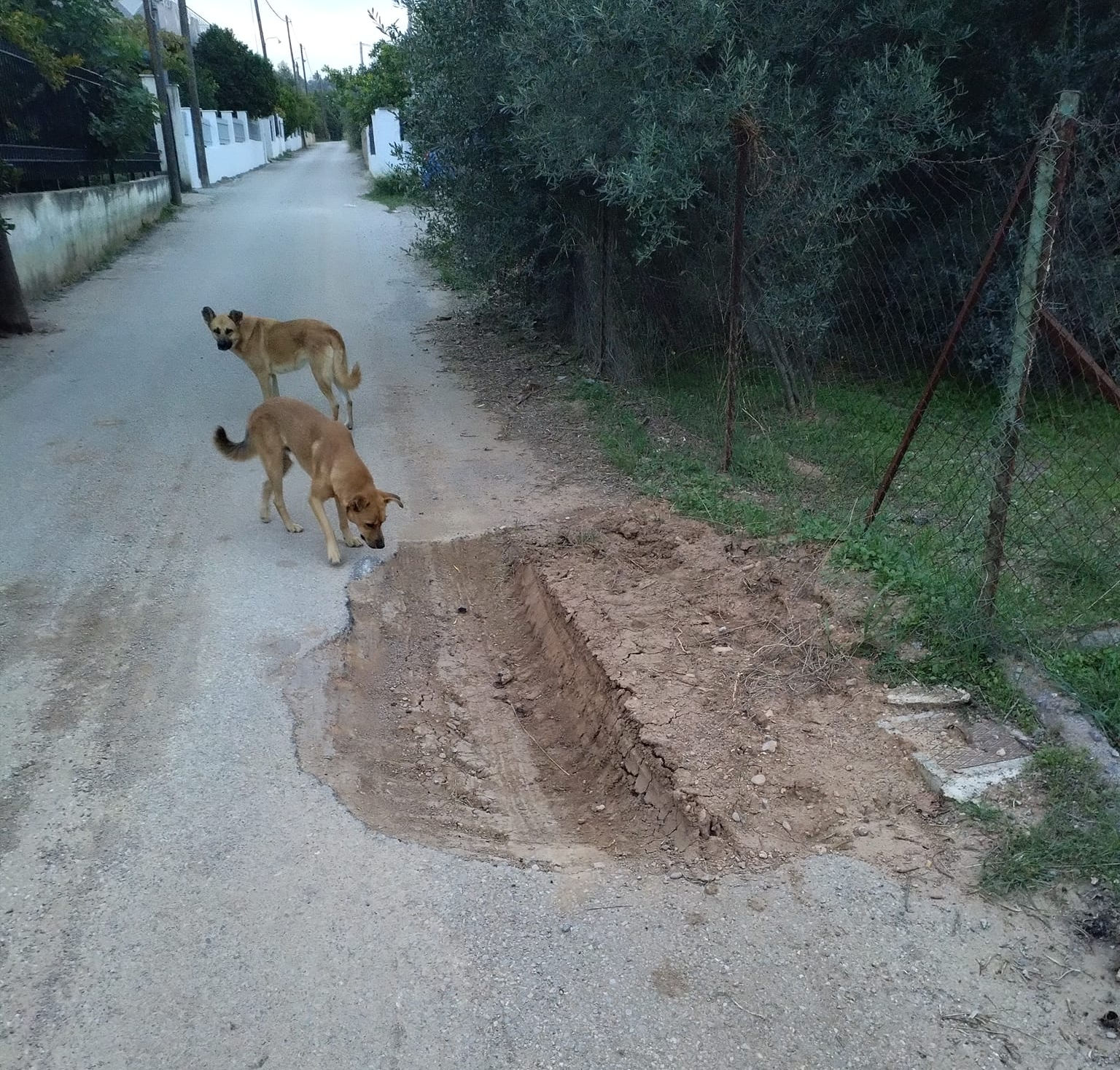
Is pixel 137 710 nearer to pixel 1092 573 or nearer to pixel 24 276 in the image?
pixel 1092 573

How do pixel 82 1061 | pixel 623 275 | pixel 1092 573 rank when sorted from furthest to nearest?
pixel 623 275 → pixel 1092 573 → pixel 82 1061

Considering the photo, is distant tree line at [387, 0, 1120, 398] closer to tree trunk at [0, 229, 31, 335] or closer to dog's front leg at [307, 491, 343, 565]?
dog's front leg at [307, 491, 343, 565]

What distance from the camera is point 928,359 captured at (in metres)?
8.70

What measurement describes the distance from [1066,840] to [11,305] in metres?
12.1

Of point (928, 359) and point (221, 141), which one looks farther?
point (221, 141)

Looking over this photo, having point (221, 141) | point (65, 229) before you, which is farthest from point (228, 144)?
point (65, 229)

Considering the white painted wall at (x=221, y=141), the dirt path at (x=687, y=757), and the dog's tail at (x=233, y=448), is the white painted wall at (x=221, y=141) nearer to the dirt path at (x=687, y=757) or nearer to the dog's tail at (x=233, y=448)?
the dog's tail at (x=233, y=448)

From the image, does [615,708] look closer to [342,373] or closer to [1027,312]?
[1027,312]

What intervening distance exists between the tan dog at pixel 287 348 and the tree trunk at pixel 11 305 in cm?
434

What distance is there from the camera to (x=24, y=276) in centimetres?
1241

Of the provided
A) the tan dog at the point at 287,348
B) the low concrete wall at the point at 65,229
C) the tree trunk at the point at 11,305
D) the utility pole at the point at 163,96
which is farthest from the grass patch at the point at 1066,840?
the utility pole at the point at 163,96

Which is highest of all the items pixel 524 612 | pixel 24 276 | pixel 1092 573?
pixel 24 276

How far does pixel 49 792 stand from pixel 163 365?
7475 mm

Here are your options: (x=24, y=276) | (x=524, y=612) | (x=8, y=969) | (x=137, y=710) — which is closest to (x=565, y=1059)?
(x=8, y=969)
